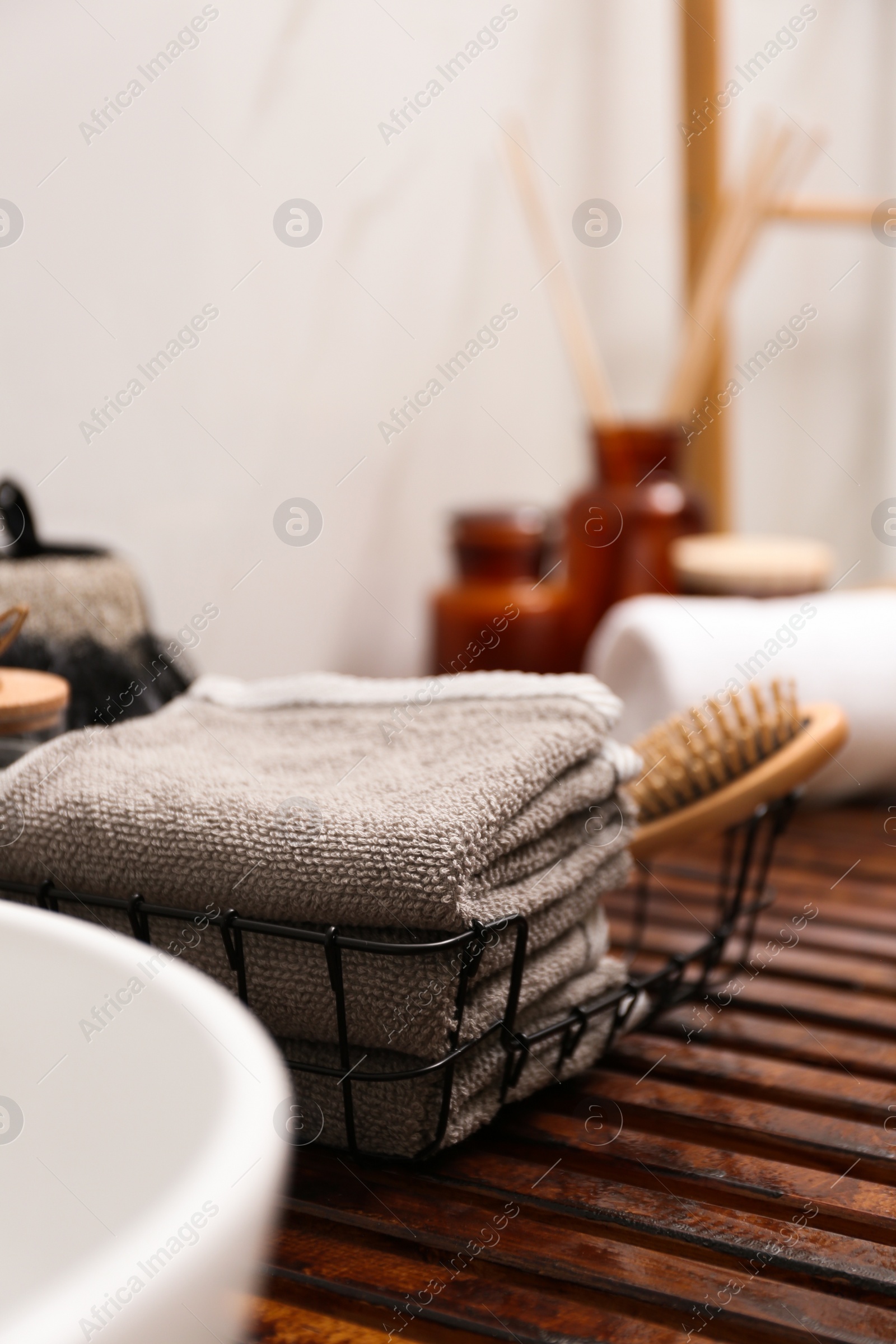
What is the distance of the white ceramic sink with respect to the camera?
155 millimetres

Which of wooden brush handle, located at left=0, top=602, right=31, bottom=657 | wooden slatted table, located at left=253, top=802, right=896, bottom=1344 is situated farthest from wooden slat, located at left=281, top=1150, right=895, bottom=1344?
wooden brush handle, located at left=0, top=602, right=31, bottom=657

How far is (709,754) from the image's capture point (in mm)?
521

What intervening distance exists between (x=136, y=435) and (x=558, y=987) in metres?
0.49

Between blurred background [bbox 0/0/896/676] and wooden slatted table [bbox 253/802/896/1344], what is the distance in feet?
1.53

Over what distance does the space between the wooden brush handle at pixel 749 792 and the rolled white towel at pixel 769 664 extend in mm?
296

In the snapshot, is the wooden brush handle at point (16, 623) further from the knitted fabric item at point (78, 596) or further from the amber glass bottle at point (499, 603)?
the amber glass bottle at point (499, 603)

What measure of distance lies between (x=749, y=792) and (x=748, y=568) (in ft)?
1.80

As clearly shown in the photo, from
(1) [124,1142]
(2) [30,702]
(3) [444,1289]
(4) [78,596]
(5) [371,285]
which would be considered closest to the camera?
(1) [124,1142]

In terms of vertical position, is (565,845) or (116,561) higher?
(116,561)

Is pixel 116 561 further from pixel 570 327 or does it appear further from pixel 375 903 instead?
pixel 570 327

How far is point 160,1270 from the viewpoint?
0.50 feet

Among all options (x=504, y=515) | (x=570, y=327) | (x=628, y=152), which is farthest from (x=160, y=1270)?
(x=628, y=152)

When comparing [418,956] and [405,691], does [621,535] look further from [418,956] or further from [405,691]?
[418,956]

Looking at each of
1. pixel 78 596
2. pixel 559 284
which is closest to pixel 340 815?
pixel 78 596
